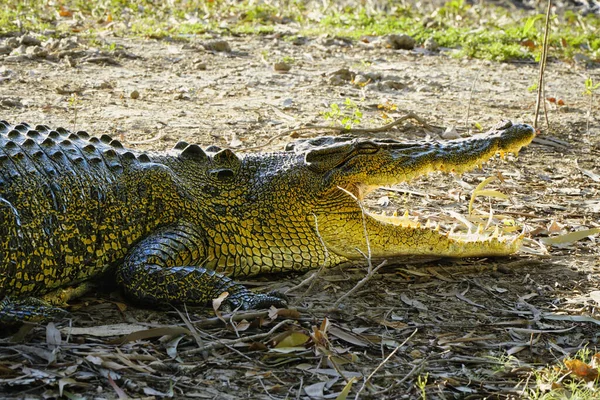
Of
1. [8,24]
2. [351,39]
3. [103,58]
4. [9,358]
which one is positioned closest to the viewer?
[9,358]

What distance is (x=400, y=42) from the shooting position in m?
10.9

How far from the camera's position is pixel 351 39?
11258 millimetres

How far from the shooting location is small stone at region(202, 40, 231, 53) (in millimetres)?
10086

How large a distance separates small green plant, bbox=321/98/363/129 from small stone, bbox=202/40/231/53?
8.39ft

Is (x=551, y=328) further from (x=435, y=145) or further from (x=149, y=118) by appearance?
Answer: (x=149, y=118)

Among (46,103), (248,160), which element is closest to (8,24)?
(46,103)

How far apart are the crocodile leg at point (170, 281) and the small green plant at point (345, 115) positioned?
10.3 feet

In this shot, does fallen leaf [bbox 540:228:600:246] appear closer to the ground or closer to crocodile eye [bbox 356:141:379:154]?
the ground

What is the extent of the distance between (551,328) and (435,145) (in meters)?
1.25

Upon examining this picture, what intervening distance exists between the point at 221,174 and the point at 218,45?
583 centimetres

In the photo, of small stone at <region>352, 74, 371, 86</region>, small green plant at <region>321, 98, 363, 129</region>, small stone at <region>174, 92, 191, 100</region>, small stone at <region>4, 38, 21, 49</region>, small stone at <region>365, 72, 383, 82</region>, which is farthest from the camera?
small stone at <region>365, 72, 383, 82</region>

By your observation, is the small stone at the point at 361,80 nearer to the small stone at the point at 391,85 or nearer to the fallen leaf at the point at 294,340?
the small stone at the point at 391,85

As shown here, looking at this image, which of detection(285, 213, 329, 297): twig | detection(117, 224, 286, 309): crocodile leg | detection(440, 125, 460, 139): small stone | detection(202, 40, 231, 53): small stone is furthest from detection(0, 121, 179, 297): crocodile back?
detection(202, 40, 231, 53): small stone

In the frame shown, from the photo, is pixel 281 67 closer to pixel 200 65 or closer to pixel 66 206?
pixel 200 65
